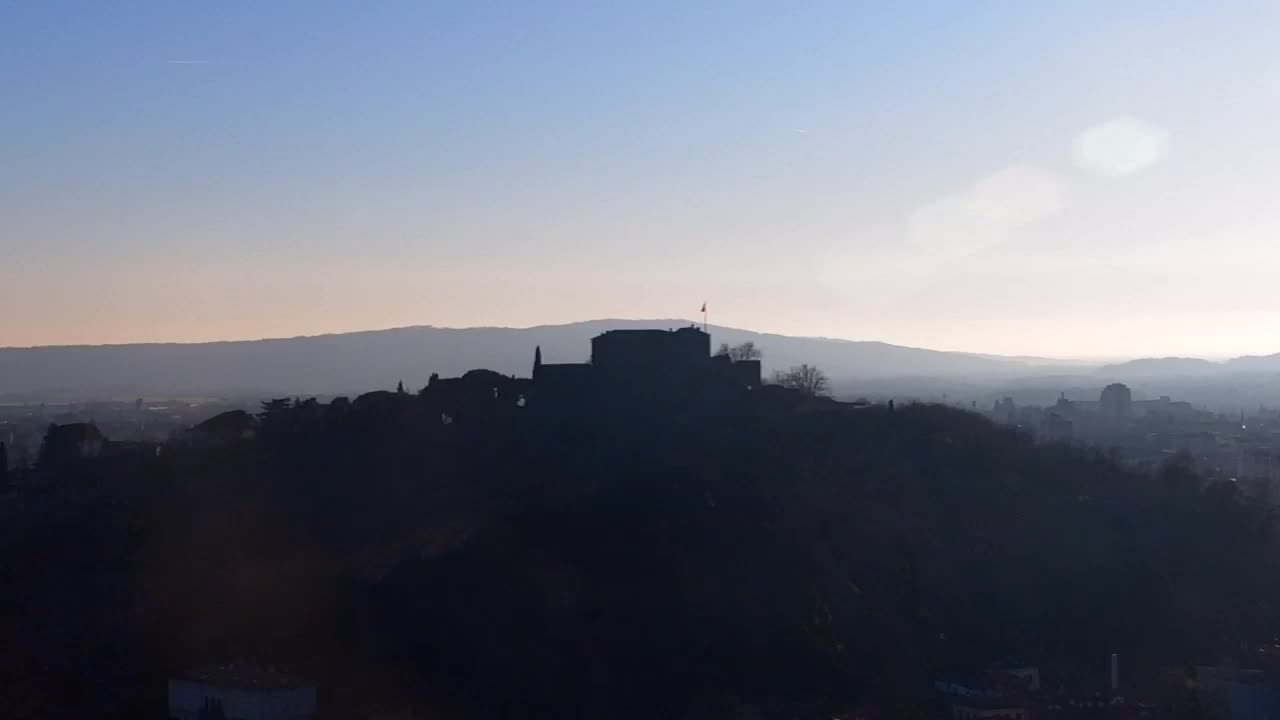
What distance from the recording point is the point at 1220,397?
14812cm

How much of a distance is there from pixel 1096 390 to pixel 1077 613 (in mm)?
145585

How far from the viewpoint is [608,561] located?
24.0 meters

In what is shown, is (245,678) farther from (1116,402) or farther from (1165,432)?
(1116,402)

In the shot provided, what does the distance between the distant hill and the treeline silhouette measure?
80452 mm

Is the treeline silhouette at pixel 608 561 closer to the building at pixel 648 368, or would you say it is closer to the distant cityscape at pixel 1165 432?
the building at pixel 648 368

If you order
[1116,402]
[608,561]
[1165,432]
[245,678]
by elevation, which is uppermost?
[1116,402]

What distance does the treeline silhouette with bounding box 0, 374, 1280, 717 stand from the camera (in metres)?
21.6

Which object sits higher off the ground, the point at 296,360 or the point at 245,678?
the point at 296,360

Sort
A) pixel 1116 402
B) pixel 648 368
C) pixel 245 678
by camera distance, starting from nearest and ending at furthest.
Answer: pixel 245 678, pixel 648 368, pixel 1116 402

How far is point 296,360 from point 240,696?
129 meters

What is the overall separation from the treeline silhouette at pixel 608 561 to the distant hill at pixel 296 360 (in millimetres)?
80452

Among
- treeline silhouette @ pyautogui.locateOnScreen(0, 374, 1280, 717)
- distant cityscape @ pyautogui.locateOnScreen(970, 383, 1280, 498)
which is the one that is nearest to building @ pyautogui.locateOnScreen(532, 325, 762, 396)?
treeline silhouette @ pyautogui.locateOnScreen(0, 374, 1280, 717)

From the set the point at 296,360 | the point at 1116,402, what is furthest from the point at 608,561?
the point at 296,360

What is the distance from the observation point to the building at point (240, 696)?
19344 mm
